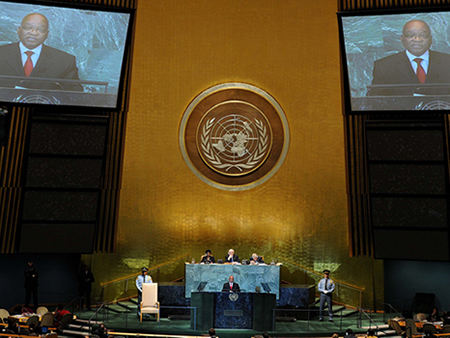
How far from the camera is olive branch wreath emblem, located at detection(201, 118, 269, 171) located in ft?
43.0

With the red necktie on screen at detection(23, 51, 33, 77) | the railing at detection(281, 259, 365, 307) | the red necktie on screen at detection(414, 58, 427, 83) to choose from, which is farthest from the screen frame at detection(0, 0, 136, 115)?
the red necktie on screen at detection(414, 58, 427, 83)

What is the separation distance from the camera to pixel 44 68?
1189cm

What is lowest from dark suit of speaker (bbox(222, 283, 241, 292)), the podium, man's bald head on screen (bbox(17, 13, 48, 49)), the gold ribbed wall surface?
the podium

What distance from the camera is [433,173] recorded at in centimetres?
1157

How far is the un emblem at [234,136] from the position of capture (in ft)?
42.7

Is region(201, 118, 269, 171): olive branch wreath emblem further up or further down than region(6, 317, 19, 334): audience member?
further up

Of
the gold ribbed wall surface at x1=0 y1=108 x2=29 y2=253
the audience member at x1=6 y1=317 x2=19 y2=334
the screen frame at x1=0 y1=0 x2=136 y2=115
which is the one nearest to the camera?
the audience member at x1=6 y1=317 x2=19 y2=334

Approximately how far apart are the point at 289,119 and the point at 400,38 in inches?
127

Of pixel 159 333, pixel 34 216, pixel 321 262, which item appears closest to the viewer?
pixel 159 333

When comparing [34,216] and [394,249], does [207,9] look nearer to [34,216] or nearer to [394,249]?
[34,216]

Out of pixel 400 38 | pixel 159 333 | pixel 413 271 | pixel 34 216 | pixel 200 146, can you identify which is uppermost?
pixel 400 38

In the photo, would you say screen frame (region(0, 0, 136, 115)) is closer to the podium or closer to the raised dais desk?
the raised dais desk

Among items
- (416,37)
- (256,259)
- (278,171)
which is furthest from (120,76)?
(416,37)

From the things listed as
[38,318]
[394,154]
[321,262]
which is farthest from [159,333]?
[394,154]
